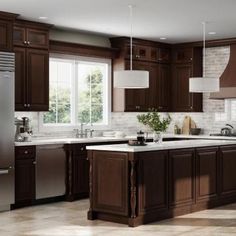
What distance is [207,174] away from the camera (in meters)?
7.99

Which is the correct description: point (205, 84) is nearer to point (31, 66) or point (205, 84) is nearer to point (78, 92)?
point (31, 66)

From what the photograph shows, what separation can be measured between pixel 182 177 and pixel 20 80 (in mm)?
2906

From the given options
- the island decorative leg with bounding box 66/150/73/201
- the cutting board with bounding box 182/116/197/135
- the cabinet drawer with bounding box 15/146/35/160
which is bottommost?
the island decorative leg with bounding box 66/150/73/201

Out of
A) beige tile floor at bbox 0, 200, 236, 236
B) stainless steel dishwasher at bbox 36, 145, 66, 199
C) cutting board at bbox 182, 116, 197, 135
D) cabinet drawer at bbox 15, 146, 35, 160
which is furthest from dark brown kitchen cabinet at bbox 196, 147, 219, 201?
cutting board at bbox 182, 116, 197, 135

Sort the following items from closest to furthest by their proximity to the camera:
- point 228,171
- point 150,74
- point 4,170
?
point 4,170 < point 228,171 < point 150,74

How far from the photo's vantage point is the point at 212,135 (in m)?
10.5

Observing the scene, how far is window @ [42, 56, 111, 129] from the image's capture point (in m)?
9.61

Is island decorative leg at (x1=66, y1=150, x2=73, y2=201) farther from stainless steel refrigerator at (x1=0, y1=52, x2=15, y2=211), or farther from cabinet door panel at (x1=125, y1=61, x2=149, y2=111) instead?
cabinet door panel at (x1=125, y1=61, x2=149, y2=111)

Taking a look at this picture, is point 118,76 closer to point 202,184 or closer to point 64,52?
point 202,184

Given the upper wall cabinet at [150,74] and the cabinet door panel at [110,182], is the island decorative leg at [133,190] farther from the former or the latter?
the upper wall cabinet at [150,74]

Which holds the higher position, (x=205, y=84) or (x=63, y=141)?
(x=205, y=84)

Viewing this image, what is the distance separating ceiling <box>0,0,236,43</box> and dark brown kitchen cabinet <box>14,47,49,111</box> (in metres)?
0.57

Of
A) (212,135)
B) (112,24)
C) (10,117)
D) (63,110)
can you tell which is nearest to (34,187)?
(10,117)

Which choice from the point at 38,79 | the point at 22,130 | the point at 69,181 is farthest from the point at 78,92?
the point at 69,181
